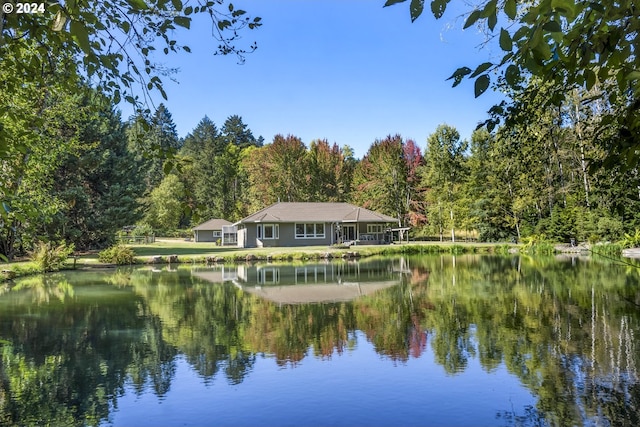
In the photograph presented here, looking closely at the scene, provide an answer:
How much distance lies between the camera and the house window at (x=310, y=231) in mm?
39281

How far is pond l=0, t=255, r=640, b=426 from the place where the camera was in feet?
17.4

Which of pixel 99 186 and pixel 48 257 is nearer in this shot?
pixel 48 257

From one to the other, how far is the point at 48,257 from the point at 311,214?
69.5 ft

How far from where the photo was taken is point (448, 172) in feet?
149

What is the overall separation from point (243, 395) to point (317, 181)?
155 ft

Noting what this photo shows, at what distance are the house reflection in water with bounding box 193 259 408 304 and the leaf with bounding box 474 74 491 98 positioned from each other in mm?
11331

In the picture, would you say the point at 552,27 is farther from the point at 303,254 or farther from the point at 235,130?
the point at 235,130

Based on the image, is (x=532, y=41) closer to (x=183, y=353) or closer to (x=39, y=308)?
(x=183, y=353)

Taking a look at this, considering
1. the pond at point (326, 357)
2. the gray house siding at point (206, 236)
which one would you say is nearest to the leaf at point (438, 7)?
the pond at point (326, 357)

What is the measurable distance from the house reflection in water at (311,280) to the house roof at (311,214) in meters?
13.5

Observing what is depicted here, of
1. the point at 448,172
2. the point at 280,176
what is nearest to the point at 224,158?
the point at 280,176

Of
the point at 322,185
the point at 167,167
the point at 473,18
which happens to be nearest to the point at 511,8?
the point at 473,18

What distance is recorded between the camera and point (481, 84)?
1.94 m

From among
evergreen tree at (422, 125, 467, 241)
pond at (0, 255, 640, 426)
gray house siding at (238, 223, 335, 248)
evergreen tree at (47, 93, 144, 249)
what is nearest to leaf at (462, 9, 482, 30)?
pond at (0, 255, 640, 426)
